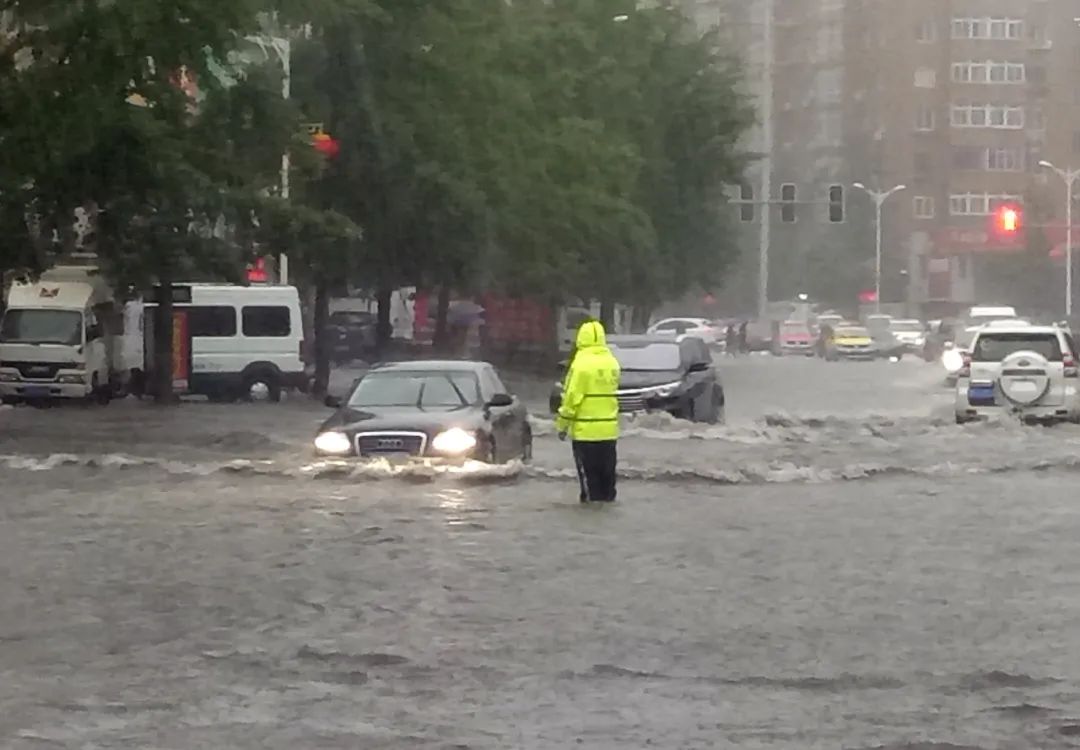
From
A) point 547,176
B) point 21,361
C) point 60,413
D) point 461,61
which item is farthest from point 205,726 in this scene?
point 547,176

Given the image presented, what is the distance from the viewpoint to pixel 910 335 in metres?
98.2

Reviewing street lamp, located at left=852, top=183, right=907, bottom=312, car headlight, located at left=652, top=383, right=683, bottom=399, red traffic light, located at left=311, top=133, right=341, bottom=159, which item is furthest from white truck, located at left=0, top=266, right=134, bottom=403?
street lamp, located at left=852, top=183, right=907, bottom=312

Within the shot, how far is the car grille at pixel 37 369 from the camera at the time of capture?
1757 inches

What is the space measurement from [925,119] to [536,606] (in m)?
120

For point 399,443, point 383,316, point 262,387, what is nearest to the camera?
point 399,443

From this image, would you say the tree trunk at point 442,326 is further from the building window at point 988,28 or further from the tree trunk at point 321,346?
the building window at point 988,28

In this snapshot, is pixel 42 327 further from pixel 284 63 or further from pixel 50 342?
pixel 284 63

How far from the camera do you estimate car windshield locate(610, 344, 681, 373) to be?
37.2 metres

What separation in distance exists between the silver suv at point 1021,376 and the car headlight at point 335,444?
13.9m

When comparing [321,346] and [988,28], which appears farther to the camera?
[988,28]

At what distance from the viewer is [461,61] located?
48219mm

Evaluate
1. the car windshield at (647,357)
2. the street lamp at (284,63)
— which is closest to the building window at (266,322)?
the street lamp at (284,63)

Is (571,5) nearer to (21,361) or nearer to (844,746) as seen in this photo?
(21,361)

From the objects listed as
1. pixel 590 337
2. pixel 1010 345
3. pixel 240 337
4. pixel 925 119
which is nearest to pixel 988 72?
pixel 925 119
